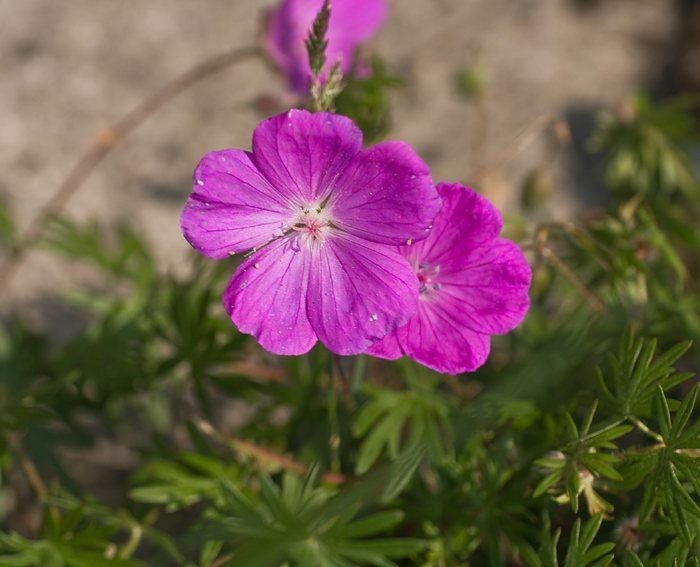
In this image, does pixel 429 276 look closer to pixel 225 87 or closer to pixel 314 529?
pixel 314 529

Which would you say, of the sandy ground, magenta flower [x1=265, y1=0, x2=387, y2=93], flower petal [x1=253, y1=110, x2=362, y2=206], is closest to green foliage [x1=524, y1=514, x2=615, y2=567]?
flower petal [x1=253, y1=110, x2=362, y2=206]

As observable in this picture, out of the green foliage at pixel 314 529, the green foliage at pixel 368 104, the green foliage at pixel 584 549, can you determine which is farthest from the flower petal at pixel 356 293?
the green foliage at pixel 368 104

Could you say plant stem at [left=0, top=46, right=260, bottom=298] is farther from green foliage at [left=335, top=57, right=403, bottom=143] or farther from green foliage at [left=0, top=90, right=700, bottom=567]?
green foliage at [left=335, top=57, right=403, bottom=143]

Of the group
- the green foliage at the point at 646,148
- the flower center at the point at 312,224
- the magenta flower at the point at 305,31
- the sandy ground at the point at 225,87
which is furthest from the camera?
the sandy ground at the point at 225,87

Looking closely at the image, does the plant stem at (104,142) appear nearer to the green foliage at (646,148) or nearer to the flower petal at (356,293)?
the green foliage at (646,148)

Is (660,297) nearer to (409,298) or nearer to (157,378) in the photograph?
(409,298)

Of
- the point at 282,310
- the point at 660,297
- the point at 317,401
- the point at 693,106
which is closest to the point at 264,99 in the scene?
the point at 317,401
